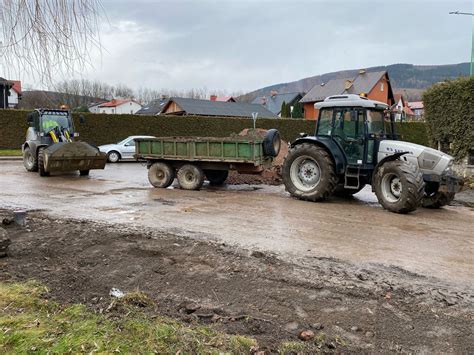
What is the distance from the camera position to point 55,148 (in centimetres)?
1494

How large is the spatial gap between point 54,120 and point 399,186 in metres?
12.9

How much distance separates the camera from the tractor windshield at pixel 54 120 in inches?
663

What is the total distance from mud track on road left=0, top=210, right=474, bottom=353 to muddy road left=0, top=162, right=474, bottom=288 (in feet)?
1.82

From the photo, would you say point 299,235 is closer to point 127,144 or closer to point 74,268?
point 74,268

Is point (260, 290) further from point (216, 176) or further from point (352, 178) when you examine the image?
point (216, 176)

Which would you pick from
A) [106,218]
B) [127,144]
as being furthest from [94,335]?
[127,144]

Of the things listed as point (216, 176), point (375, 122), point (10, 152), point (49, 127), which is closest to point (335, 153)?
point (375, 122)

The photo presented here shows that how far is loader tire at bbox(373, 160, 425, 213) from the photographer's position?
8922mm

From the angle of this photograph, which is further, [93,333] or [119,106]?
[119,106]

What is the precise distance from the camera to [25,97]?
17.1ft

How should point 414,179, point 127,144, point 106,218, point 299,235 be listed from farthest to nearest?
point 127,144 < point 414,179 < point 106,218 < point 299,235

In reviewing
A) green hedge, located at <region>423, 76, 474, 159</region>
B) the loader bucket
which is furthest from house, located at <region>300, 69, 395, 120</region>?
the loader bucket

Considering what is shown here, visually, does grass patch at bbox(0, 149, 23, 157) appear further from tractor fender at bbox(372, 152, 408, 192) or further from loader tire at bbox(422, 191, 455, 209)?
loader tire at bbox(422, 191, 455, 209)

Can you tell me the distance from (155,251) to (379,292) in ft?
9.17
